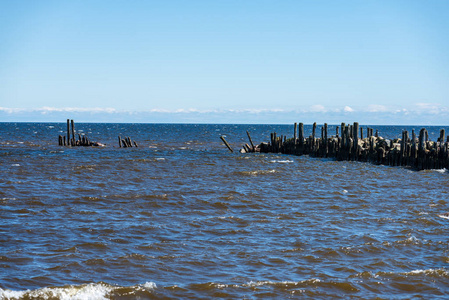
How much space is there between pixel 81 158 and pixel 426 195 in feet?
87.7

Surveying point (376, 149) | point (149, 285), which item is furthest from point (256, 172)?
point (149, 285)

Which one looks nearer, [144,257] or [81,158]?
[144,257]

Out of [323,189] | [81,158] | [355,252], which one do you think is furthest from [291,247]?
[81,158]

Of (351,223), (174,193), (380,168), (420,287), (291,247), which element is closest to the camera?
(420,287)

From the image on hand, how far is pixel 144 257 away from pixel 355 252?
4.94 m

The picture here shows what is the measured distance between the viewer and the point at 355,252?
460 inches

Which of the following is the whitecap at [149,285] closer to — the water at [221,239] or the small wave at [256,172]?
the water at [221,239]

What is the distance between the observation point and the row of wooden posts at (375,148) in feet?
101

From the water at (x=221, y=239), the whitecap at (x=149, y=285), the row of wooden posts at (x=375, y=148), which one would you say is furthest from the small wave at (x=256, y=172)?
the whitecap at (x=149, y=285)

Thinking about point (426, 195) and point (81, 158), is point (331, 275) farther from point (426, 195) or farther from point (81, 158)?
point (81, 158)

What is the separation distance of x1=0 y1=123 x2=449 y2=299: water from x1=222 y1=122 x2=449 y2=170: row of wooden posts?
7.21 meters

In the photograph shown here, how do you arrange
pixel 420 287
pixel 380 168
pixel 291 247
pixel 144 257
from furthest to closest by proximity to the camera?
pixel 380 168, pixel 291 247, pixel 144 257, pixel 420 287

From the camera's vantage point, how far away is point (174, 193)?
67.2 ft

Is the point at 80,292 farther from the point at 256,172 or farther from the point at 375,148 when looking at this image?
the point at 375,148
